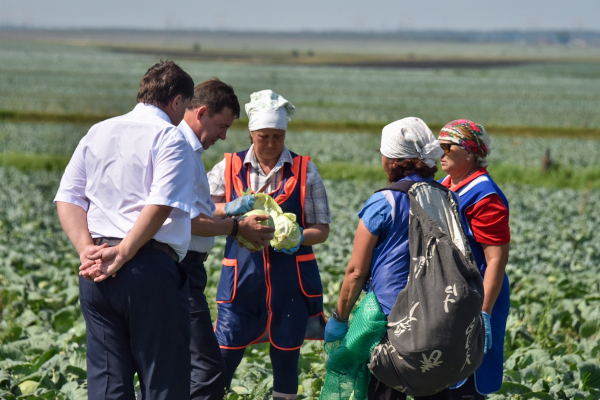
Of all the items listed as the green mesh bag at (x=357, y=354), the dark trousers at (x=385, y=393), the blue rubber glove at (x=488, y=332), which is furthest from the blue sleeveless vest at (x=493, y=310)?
the green mesh bag at (x=357, y=354)

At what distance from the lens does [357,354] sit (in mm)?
2592

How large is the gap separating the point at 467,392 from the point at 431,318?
2.36ft

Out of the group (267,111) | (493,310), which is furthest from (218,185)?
(493,310)

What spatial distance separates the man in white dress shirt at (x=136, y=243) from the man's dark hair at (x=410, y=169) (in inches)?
33.3

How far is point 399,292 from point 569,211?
9.92 metres

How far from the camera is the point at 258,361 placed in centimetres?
449

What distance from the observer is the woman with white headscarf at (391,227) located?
8.32ft

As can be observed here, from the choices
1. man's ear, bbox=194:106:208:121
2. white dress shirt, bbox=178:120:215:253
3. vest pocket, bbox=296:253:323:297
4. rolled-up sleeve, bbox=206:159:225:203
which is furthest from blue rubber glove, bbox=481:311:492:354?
man's ear, bbox=194:106:208:121

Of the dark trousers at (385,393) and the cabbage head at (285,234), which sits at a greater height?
the cabbage head at (285,234)

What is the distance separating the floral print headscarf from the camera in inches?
118

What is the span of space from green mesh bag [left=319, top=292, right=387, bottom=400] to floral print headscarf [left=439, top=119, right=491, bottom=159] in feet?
2.91

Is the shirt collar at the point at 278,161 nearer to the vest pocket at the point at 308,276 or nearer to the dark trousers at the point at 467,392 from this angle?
the vest pocket at the point at 308,276

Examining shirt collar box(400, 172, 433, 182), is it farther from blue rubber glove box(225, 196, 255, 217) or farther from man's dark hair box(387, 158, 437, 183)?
blue rubber glove box(225, 196, 255, 217)

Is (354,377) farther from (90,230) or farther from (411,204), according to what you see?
(90,230)
